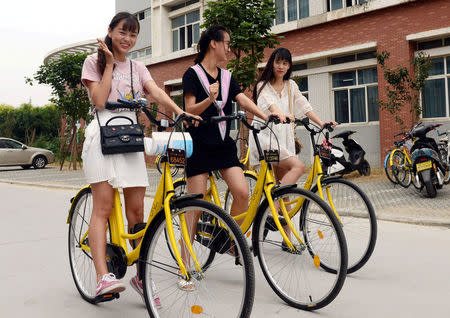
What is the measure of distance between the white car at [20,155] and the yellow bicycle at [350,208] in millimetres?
22671

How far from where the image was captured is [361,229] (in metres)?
3.89

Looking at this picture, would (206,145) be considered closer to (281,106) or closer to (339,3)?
(281,106)

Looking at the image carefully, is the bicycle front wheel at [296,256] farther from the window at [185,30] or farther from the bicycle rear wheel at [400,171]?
the window at [185,30]

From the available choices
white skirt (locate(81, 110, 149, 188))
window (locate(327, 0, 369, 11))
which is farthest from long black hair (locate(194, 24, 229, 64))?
window (locate(327, 0, 369, 11))

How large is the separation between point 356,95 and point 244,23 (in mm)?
6712

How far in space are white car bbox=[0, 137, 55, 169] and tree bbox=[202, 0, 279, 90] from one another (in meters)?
15.5

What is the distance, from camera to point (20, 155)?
23.9m

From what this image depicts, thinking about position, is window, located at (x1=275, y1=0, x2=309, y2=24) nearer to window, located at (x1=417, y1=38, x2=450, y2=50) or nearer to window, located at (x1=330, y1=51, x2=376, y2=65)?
window, located at (x1=330, y1=51, x2=376, y2=65)

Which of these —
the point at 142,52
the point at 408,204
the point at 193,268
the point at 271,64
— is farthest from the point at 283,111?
the point at 142,52

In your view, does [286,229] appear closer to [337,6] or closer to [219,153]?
[219,153]

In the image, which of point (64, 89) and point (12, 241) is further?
point (64, 89)

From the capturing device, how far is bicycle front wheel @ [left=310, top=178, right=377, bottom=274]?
3.79m

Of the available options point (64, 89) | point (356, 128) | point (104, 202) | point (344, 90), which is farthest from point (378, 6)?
point (104, 202)

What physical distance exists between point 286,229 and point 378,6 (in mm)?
14461
